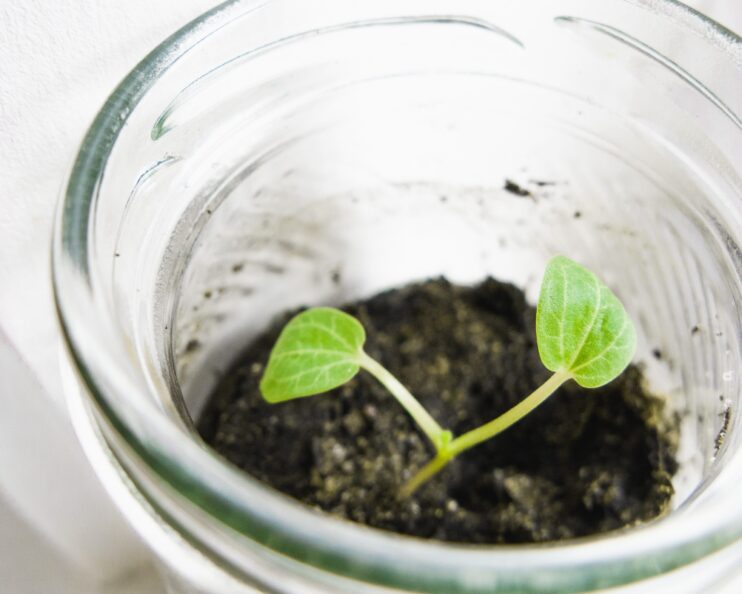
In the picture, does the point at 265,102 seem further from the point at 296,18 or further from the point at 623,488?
the point at 623,488

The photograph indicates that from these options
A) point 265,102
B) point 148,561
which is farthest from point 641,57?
point 148,561

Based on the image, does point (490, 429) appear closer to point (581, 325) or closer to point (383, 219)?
point (581, 325)

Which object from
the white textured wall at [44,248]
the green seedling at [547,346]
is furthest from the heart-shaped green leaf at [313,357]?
the white textured wall at [44,248]

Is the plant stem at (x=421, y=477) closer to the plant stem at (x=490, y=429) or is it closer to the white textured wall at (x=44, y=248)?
the plant stem at (x=490, y=429)

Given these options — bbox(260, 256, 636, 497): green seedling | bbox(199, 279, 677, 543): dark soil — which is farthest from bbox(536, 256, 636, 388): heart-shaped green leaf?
bbox(199, 279, 677, 543): dark soil

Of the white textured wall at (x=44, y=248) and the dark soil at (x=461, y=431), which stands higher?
the white textured wall at (x=44, y=248)

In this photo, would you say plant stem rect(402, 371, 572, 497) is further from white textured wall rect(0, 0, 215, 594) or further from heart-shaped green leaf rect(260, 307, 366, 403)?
white textured wall rect(0, 0, 215, 594)
